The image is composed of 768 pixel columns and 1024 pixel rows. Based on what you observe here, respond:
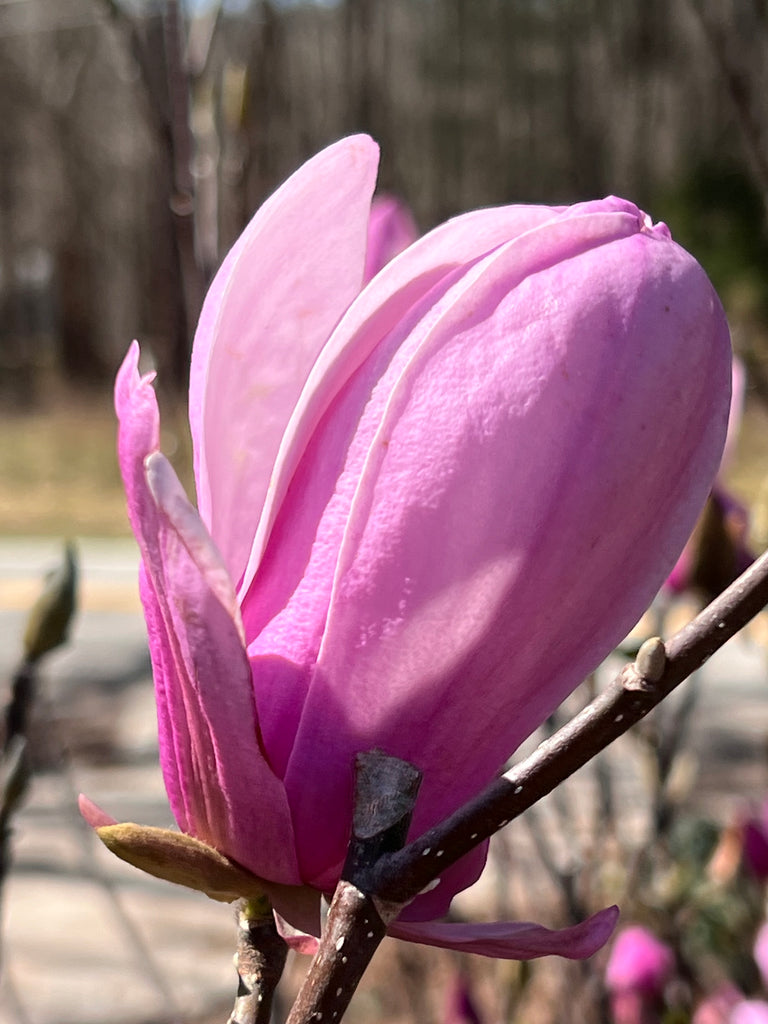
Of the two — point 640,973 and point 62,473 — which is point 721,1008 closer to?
point 640,973

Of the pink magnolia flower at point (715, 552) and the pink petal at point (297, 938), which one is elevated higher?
the pink petal at point (297, 938)

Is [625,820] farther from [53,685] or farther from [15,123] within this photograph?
[15,123]

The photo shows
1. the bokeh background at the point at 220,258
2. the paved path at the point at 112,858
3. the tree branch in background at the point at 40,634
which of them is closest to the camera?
the tree branch in background at the point at 40,634

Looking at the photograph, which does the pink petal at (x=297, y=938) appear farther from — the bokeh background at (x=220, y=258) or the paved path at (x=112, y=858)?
the paved path at (x=112, y=858)

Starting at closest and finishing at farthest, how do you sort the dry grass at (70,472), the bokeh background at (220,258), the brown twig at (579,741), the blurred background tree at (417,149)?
the brown twig at (579,741) < the bokeh background at (220,258) < the dry grass at (70,472) < the blurred background tree at (417,149)

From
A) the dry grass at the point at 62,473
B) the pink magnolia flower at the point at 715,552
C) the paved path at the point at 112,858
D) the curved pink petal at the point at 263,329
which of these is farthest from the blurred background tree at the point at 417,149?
the curved pink petal at the point at 263,329

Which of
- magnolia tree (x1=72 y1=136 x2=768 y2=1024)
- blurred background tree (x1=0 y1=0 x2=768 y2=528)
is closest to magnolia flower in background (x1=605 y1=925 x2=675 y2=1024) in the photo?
magnolia tree (x1=72 y1=136 x2=768 y2=1024)

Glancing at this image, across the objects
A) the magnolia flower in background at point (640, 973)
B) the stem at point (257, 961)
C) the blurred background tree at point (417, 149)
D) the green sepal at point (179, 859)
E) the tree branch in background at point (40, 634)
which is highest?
the green sepal at point (179, 859)
